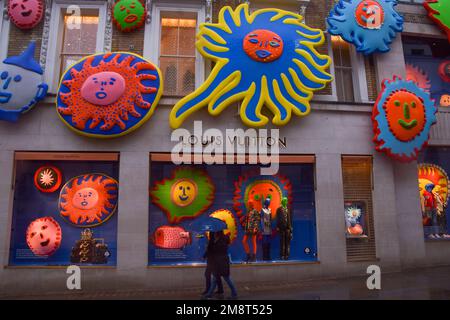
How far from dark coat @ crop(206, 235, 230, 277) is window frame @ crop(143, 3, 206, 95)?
5506mm

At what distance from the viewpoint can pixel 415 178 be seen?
1295cm

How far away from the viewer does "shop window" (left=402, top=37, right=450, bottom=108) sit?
14469 millimetres

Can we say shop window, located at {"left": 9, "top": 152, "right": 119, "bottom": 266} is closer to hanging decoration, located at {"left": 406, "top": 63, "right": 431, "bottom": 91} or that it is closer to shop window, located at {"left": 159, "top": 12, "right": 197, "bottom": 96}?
shop window, located at {"left": 159, "top": 12, "right": 197, "bottom": 96}

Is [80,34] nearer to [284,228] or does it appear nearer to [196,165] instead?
[196,165]

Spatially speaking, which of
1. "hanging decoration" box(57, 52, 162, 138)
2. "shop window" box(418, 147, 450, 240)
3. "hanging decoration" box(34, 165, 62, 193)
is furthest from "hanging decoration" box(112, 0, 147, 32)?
"shop window" box(418, 147, 450, 240)

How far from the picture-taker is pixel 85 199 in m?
11.6

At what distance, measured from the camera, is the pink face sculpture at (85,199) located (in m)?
11.5

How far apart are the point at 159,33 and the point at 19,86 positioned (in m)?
4.81

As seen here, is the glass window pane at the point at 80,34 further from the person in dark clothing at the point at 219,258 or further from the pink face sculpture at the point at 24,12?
the person in dark clothing at the point at 219,258

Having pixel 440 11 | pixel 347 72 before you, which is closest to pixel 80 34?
pixel 347 72

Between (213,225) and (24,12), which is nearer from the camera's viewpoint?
(213,225)

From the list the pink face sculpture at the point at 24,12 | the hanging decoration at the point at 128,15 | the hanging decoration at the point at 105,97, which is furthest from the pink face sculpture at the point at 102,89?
the pink face sculpture at the point at 24,12

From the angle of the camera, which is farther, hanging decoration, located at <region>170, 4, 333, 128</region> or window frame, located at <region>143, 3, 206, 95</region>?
window frame, located at <region>143, 3, 206, 95</region>
